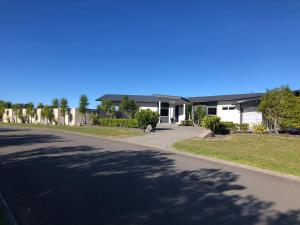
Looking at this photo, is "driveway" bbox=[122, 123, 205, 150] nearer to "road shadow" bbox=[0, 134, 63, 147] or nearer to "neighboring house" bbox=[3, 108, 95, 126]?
"road shadow" bbox=[0, 134, 63, 147]

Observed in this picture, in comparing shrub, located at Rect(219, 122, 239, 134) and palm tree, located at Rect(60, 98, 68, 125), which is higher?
palm tree, located at Rect(60, 98, 68, 125)

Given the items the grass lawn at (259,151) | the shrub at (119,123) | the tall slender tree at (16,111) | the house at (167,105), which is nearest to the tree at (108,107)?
the shrub at (119,123)

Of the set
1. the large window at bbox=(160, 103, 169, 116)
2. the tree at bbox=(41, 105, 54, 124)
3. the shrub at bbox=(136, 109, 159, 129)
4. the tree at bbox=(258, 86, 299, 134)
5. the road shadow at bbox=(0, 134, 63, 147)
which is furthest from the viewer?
the large window at bbox=(160, 103, 169, 116)

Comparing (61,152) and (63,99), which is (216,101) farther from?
(61,152)

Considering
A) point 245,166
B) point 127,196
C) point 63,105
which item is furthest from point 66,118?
point 127,196

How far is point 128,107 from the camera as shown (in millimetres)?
35938

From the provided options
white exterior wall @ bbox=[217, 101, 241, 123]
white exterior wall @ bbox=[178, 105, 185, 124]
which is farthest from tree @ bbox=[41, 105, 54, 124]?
white exterior wall @ bbox=[217, 101, 241, 123]

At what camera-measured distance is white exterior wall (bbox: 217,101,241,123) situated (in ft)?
96.9

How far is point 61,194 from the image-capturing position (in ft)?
21.7

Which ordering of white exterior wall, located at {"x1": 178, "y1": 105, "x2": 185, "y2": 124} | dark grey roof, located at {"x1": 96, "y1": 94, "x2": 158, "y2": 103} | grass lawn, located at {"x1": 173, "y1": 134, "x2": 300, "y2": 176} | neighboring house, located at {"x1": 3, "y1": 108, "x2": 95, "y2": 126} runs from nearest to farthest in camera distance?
1. grass lawn, located at {"x1": 173, "y1": 134, "x2": 300, "y2": 176}
2. neighboring house, located at {"x1": 3, "y1": 108, "x2": 95, "y2": 126}
3. white exterior wall, located at {"x1": 178, "y1": 105, "x2": 185, "y2": 124}
4. dark grey roof, located at {"x1": 96, "y1": 94, "x2": 158, "y2": 103}

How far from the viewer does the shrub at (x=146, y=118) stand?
26.6m

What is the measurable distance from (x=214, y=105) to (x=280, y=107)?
530 inches

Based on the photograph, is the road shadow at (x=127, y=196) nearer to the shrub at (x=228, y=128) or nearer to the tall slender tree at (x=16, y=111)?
the shrub at (x=228, y=128)

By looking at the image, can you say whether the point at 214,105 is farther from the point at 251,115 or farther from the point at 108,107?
the point at 108,107
